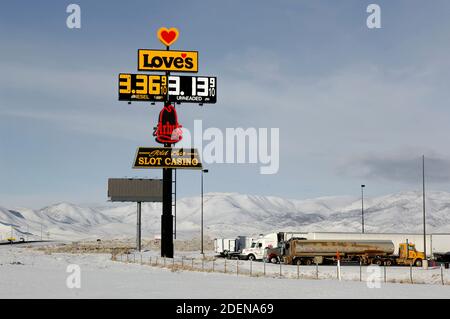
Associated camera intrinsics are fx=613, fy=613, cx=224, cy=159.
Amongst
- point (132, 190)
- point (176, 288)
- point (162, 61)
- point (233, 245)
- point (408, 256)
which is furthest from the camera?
point (132, 190)

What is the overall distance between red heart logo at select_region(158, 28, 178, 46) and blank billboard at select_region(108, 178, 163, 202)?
33.8m

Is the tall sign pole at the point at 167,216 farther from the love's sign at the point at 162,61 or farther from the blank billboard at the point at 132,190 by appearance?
the blank billboard at the point at 132,190

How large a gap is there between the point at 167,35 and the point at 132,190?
114 feet

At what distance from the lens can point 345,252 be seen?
2384 inches

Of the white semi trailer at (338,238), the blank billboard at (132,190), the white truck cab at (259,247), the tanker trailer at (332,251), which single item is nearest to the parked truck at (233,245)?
the white truck cab at (259,247)

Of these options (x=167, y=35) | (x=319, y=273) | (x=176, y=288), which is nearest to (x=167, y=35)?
(x=167, y=35)

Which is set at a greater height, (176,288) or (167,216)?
(167,216)

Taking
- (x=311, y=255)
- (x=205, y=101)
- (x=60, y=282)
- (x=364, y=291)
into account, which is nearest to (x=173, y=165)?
(x=205, y=101)

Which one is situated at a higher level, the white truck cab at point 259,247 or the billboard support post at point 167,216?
the billboard support post at point 167,216

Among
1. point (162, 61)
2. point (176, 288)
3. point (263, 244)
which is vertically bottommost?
point (263, 244)

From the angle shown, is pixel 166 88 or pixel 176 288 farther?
pixel 166 88

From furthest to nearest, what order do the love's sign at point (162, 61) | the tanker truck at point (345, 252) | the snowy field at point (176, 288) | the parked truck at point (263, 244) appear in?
1. the parked truck at point (263, 244)
2. the love's sign at point (162, 61)
3. the tanker truck at point (345, 252)
4. the snowy field at point (176, 288)

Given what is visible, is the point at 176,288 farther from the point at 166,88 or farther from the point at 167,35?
the point at 167,35

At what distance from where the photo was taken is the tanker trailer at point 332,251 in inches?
2339
